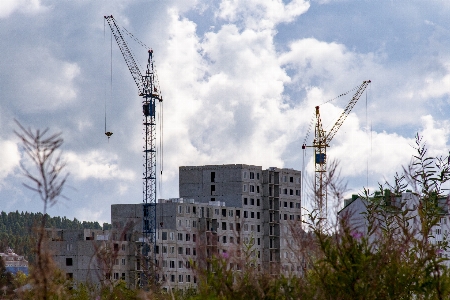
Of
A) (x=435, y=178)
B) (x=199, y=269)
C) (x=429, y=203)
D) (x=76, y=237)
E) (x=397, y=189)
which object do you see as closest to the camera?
(x=199, y=269)

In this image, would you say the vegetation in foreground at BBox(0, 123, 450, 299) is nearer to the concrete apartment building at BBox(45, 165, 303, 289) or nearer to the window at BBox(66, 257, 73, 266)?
the concrete apartment building at BBox(45, 165, 303, 289)

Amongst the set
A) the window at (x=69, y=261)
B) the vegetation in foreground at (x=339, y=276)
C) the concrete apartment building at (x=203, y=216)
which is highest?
the concrete apartment building at (x=203, y=216)

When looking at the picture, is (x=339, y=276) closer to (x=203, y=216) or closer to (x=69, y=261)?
(x=69, y=261)

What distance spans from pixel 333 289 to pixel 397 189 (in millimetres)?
4314

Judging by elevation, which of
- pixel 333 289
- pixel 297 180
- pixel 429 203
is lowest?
pixel 333 289

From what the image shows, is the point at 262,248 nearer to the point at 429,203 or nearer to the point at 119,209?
the point at 119,209

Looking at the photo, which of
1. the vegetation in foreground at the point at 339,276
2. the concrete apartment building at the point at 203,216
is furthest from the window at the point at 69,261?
the vegetation in foreground at the point at 339,276

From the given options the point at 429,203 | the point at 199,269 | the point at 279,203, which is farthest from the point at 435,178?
the point at 279,203

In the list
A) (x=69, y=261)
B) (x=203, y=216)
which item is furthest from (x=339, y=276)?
(x=203, y=216)

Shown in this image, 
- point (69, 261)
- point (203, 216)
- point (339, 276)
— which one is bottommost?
point (339, 276)

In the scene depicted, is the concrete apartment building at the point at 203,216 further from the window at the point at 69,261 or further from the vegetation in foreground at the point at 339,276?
the vegetation in foreground at the point at 339,276

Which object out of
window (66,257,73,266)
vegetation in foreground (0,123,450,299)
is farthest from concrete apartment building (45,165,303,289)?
vegetation in foreground (0,123,450,299)

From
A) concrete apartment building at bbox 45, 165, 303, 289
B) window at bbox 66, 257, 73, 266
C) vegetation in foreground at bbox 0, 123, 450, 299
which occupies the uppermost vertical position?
concrete apartment building at bbox 45, 165, 303, 289

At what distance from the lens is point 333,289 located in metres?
12.2
